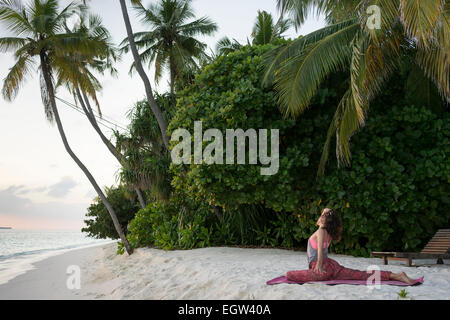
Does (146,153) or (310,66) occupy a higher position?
(310,66)

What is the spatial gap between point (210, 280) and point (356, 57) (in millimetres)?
4511

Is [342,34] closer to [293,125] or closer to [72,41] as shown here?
[293,125]

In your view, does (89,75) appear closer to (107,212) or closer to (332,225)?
(107,212)

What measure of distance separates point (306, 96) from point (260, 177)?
1.96 meters

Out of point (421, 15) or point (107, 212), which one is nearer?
point (421, 15)

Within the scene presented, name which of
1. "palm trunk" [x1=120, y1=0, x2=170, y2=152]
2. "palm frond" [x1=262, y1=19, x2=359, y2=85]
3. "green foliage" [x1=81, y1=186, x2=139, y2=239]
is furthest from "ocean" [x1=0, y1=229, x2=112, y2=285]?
"palm frond" [x1=262, y1=19, x2=359, y2=85]

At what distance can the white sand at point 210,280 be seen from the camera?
490 centimetres

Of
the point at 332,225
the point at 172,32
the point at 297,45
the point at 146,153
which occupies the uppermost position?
the point at 172,32

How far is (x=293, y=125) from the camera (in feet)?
29.7

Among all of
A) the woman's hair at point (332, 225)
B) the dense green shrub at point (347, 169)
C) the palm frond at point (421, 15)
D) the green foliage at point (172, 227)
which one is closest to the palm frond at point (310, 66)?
the dense green shrub at point (347, 169)

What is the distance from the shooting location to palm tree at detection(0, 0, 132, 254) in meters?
11.8

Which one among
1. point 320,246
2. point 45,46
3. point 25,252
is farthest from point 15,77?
point 25,252

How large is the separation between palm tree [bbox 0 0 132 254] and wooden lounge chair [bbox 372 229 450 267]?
7.74 meters

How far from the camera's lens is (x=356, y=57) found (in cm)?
713
